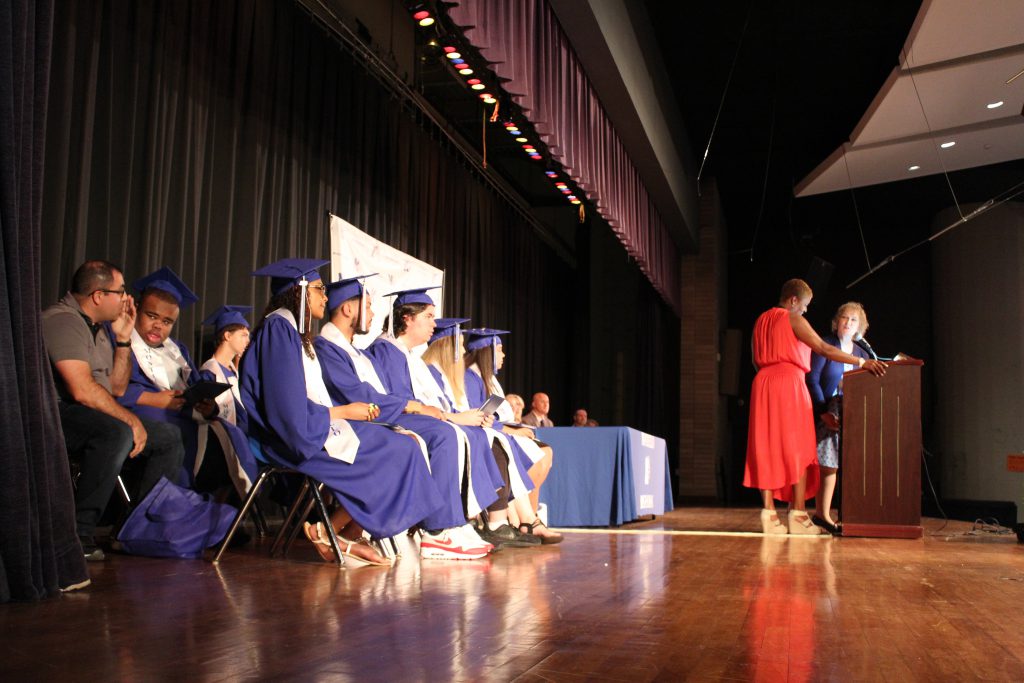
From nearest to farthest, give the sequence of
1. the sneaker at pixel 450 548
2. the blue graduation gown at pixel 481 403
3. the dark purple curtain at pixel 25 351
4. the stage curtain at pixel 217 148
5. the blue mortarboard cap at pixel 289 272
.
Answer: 1. the dark purple curtain at pixel 25 351
2. the blue mortarboard cap at pixel 289 272
3. the sneaker at pixel 450 548
4. the stage curtain at pixel 217 148
5. the blue graduation gown at pixel 481 403

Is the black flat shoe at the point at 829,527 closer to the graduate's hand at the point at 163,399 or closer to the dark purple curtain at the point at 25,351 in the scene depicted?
the graduate's hand at the point at 163,399

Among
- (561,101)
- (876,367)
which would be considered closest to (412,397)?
(561,101)

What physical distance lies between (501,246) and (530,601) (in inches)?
317

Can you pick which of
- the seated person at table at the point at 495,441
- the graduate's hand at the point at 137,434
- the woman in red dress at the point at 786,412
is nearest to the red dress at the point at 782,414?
the woman in red dress at the point at 786,412

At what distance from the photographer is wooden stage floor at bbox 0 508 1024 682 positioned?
66.8 inches

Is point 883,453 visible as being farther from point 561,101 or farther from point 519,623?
point 519,623

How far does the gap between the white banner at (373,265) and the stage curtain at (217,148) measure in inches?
4.5

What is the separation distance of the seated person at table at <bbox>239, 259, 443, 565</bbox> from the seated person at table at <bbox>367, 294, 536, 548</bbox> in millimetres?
679

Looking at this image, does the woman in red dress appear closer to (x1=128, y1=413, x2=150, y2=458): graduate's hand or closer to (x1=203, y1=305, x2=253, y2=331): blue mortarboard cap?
(x1=203, y1=305, x2=253, y2=331): blue mortarboard cap

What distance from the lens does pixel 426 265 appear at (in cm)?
802

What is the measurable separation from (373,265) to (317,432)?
3.65m

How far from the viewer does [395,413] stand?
407cm

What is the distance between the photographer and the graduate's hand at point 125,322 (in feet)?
13.0

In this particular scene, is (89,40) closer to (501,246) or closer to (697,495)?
(501,246)
